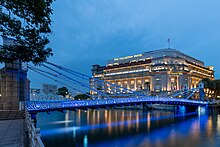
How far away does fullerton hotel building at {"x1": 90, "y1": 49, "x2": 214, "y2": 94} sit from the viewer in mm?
103438

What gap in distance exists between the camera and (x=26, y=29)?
891cm

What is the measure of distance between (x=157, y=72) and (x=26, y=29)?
101571 millimetres

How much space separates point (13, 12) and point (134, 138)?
69.0 ft

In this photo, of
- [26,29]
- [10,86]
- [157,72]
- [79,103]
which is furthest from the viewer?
[157,72]

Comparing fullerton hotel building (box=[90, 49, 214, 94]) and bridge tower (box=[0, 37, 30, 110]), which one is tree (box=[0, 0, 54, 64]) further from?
fullerton hotel building (box=[90, 49, 214, 94])

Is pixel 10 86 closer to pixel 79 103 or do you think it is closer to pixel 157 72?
pixel 79 103

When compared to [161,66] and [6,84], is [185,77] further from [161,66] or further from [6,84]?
[6,84]

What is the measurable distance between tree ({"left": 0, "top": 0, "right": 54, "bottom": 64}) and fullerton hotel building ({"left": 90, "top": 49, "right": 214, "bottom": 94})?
83298mm

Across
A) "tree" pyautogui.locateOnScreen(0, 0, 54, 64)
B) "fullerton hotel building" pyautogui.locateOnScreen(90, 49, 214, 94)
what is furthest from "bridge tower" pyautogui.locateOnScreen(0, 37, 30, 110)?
"fullerton hotel building" pyautogui.locateOnScreen(90, 49, 214, 94)

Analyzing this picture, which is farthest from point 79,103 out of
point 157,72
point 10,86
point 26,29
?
point 157,72

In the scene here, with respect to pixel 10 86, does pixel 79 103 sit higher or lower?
lower

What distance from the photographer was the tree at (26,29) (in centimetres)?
765

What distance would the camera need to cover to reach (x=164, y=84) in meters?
103

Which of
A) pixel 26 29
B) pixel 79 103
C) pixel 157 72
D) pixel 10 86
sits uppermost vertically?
pixel 157 72
